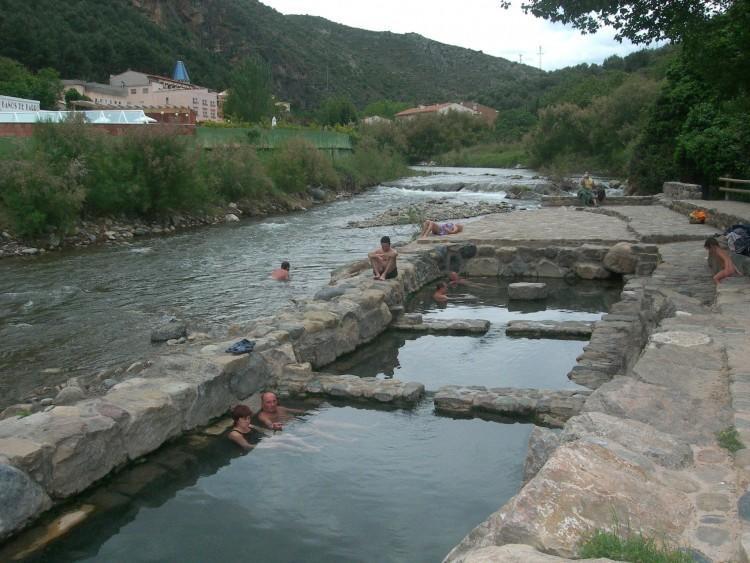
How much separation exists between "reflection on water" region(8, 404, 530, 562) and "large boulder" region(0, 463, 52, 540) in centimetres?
31

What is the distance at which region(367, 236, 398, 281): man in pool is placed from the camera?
11758mm

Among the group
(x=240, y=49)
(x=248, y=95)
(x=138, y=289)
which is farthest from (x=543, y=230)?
(x=240, y=49)

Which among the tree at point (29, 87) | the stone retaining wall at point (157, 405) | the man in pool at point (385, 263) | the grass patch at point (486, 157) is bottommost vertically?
the stone retaining wall at point (157, 405)

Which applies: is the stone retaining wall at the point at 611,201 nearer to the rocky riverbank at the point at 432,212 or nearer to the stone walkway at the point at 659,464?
the rocky riverbank at the point at 432,212

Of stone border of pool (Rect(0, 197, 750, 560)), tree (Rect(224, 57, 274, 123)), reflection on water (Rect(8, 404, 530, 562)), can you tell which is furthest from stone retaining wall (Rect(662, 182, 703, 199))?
tree (Rect(224, 57, 274, 123))

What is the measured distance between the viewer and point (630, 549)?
297 cm

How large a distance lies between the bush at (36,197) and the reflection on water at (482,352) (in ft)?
40.9

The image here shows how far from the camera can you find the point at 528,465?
193 inches

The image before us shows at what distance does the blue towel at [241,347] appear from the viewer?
7.37m

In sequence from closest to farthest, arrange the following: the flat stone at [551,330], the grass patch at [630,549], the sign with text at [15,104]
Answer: the grass patch at [630,549], the flat stone at [551,330], the sign with text at [15,104]

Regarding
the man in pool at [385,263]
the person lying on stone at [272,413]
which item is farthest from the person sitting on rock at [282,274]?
the person lying on stone at [272,413]

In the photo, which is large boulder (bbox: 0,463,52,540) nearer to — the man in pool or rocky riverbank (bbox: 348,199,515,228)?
the man in pool

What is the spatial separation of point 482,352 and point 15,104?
3335 centimetres

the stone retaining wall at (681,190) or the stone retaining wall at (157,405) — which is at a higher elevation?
the stone retaining wall at (681,190)
